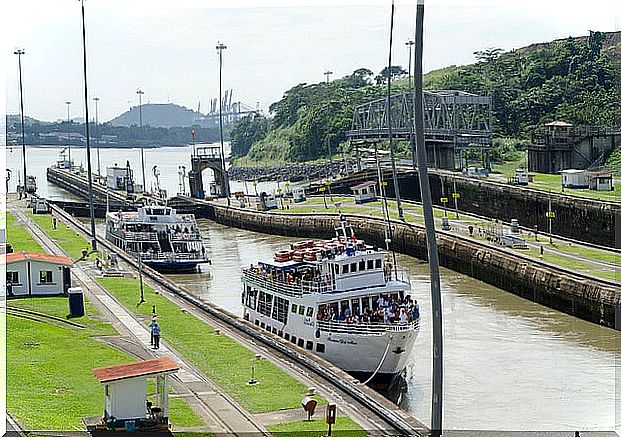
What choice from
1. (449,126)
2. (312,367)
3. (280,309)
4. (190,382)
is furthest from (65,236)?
(449,126)

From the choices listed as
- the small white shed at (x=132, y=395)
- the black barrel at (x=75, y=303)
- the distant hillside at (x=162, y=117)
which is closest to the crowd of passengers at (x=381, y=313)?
the black barrel at (x=75, y=303)

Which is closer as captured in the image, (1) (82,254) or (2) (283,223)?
(1) (82,254)

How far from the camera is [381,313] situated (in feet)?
74.2

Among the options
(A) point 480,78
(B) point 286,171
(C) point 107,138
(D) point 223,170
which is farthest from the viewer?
(C) point 107,138

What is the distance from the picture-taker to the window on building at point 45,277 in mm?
26188

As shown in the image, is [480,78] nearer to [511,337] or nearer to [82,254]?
[82,254]

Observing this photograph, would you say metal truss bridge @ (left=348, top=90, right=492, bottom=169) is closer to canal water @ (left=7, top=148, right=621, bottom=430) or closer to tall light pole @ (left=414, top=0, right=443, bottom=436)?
canal water @ (left=7, top=148, right=621, bottom=430)

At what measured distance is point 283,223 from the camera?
52906mm

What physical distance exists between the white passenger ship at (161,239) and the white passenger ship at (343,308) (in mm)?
13766

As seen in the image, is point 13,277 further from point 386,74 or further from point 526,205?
point 386,74

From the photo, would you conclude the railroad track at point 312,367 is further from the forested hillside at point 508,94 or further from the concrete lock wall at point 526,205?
the forested hillside at point 508,94

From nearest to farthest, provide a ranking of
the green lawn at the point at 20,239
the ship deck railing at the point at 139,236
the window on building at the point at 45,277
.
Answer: the window on building at the point at 45,277, the green lawn at the point at 20,239, the ship deck railing at the point at 139,236

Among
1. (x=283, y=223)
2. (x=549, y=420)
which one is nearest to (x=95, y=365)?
(x=549, y=420)

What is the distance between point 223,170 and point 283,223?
57.0 ft
